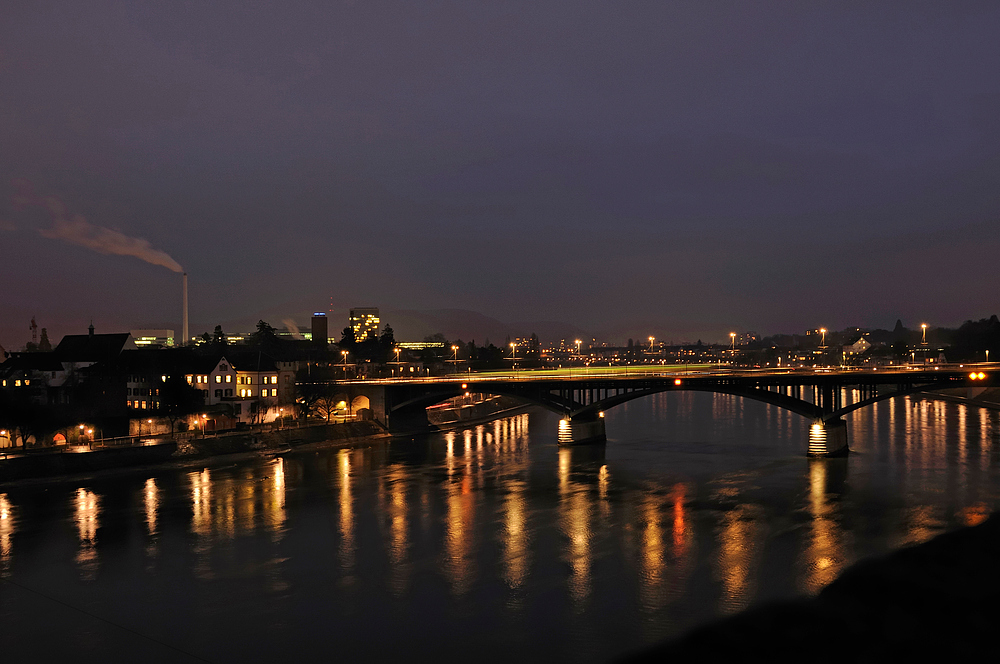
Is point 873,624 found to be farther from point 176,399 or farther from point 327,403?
point 327,403

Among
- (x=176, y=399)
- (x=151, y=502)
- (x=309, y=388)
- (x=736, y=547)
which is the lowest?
(x=736, y=547)

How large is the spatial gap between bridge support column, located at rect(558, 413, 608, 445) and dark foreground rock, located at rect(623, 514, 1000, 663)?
41.7m

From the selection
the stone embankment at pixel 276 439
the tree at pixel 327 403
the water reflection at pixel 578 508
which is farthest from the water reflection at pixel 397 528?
the tree at pixel 327 403

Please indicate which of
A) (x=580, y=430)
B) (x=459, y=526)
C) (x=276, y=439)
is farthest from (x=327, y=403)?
(x=459, y=526)

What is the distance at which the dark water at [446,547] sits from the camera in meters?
23.7

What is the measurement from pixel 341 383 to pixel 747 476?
47941 millimetres

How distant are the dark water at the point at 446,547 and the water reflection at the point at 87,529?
0.16 metres

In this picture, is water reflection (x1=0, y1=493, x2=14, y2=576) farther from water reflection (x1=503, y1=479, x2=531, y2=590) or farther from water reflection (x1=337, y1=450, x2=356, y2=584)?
water reflection (x1=503, y1=479, x2=531, y2=590)

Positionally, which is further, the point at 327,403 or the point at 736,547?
the point at 327,403

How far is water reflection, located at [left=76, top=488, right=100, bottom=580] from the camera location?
3120 cm

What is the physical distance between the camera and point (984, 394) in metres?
109

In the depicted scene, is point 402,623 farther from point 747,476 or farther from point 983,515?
point 747,476

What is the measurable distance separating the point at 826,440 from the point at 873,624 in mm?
39570

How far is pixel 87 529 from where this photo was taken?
37531mm
